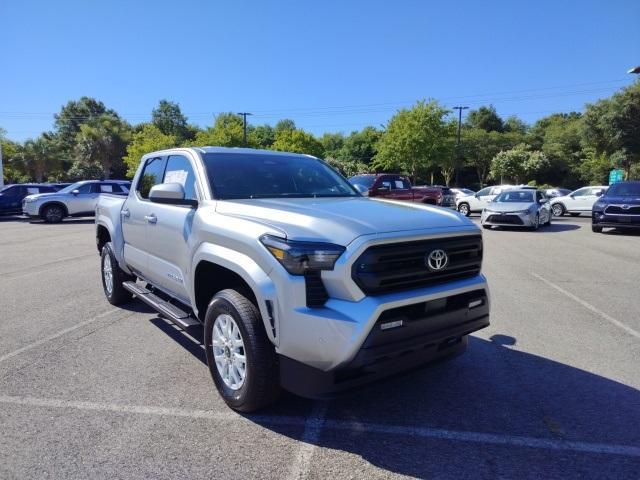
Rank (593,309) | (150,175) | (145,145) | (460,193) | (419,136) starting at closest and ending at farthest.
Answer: (150,175), (593,309), (460,193), (419,136), (145,145)

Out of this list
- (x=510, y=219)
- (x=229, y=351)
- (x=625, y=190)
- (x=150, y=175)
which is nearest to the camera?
(x=229, y=351)

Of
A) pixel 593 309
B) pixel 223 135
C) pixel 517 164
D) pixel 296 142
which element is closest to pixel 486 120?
pixel 517 164

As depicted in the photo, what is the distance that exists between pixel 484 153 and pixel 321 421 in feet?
224

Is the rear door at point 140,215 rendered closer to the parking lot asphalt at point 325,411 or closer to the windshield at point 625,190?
the parking lot asphalt at point 325,411

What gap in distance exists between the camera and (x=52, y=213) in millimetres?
20062

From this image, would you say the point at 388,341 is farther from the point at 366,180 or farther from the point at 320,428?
the point at 366,180

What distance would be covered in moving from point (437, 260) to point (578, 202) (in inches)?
976

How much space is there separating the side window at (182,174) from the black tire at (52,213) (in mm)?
18187

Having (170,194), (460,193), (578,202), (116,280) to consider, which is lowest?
(578,202)

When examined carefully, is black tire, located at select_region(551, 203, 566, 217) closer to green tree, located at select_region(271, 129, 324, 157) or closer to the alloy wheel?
the alloy wheel

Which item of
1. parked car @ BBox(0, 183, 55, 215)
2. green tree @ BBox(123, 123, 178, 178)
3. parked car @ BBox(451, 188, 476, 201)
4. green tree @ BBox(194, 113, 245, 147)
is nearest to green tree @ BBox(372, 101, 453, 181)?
parked car @ BBox(451, 188, 476, 201)

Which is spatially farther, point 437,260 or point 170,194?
point 170,194

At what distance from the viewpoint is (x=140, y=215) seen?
16.0 feet

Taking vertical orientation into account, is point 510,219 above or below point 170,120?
below
